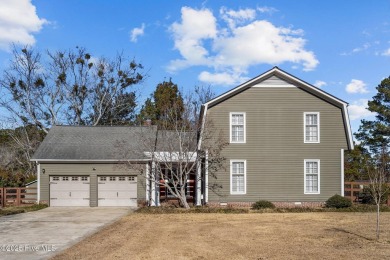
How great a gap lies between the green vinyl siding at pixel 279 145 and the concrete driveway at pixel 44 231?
24.3 ft

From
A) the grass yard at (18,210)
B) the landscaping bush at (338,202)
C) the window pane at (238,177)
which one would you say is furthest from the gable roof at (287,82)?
the grass yard at (18,210)

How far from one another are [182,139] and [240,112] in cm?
356

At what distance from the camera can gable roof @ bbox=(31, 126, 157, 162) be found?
24.0m

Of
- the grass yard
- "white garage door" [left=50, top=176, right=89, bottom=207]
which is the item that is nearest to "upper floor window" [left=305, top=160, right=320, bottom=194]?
"white garage door" [left=50, top=176, right=89, bottom=207]

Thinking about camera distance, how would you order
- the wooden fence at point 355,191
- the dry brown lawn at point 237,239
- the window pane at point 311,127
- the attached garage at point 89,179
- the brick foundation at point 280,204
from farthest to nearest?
the attached garage at point 89,179 < the wooden fence at point 355,191 < the window pane at point 311,127 < the brick foundation at point 280,204 < the dry brown lawn at point 237,239

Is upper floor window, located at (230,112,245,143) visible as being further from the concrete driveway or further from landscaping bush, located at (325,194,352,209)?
the concrete driveway

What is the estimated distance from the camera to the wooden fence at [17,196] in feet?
80.5

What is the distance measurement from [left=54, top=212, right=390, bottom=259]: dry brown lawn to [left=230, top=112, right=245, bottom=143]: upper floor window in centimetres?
583

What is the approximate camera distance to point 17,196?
2488 cm

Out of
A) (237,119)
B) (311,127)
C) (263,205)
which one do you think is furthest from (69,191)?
(311,127)

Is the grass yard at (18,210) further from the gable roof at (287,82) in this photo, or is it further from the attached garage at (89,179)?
the gable roof at (287,82)

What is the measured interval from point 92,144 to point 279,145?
11.6 metres

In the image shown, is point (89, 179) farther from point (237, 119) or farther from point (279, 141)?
point (279, 141)

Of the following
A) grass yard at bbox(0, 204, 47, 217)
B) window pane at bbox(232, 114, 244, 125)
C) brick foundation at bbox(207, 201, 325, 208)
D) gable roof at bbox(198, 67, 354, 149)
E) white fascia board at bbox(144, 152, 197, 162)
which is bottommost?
grass yard at bbox(0, 204, 47, 217)
